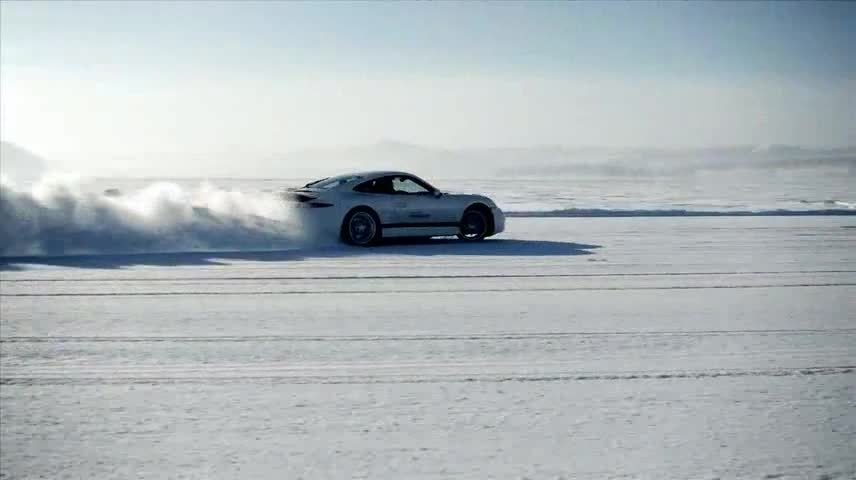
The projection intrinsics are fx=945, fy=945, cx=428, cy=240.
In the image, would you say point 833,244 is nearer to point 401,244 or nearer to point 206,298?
point 401,244

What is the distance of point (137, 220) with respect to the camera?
15102 millimetres

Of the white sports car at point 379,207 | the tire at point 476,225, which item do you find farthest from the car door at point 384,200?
the tire at point 476,225

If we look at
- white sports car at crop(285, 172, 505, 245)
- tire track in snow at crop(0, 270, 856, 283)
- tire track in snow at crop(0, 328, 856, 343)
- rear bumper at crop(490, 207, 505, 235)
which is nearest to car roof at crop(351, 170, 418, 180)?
white sports car at crop(285, 172, 505, 245)

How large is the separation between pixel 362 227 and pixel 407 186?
1161 millimetres

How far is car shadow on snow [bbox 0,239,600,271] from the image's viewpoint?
12.7 meters

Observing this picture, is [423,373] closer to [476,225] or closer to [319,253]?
[319,253]

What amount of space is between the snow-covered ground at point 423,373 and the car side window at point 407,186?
396 cm

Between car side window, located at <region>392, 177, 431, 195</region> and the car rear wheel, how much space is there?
0.71 m

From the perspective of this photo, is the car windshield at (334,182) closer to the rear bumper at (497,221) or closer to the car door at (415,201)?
the car door at (415,201)

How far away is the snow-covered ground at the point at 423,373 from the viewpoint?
4629mm

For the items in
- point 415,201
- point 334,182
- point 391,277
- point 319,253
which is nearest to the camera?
point 391,277

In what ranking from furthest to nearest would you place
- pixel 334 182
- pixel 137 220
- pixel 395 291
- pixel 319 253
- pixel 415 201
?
pixel 415 201, pixel 334 182, pixel 137 220, pixel 319 253, pixel 395 291

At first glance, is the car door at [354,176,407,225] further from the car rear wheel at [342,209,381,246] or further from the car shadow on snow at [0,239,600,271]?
the car shadow on snow at [0,239,600,271]

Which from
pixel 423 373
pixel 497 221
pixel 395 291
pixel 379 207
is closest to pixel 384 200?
pixel 379 207
